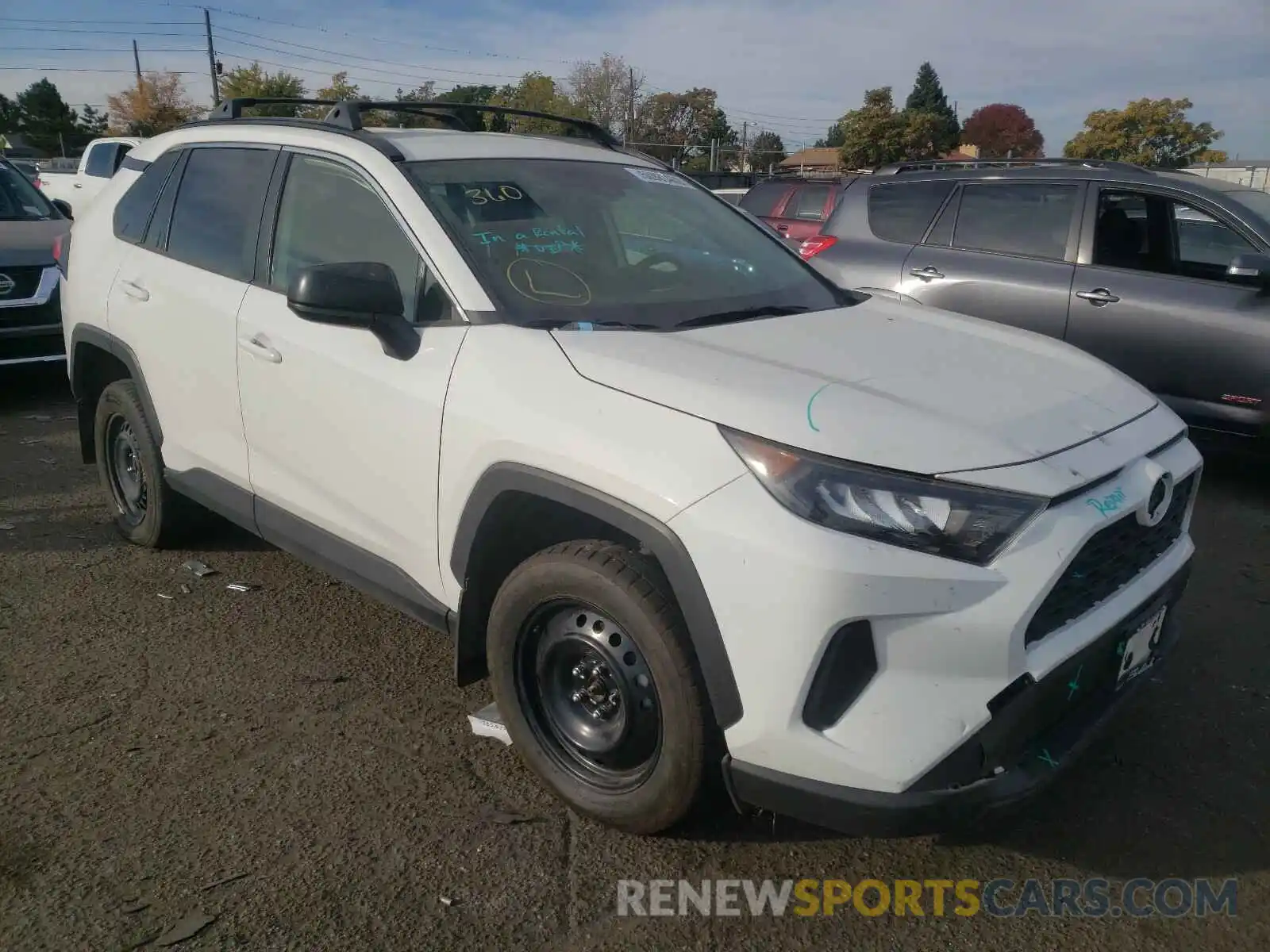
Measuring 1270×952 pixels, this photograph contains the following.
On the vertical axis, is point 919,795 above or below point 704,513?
below

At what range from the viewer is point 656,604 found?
2254 millimetres

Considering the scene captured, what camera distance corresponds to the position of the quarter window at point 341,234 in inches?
113

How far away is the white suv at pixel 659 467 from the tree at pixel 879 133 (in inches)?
2120

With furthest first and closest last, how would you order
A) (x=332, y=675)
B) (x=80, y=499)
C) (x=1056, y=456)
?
(x=80, y=499), (x=332, y=675), (x=1056, y=456)

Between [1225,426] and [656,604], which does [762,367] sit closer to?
[656,604]

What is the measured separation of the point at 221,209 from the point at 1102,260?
4.84 m

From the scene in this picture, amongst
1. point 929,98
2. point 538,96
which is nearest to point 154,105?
point 538,96

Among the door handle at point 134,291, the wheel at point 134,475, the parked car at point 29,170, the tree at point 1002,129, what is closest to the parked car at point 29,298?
the parked car at point 29,170

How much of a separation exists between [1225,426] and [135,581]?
537 centimetres

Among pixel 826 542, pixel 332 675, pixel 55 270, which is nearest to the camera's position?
pixel 826 542

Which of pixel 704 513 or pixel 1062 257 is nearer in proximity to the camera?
pixel 704 513

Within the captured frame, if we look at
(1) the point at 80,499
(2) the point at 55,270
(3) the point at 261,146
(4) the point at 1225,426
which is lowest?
(1) the point at 80,499

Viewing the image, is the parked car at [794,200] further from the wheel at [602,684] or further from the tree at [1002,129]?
the tree at [1002,129]

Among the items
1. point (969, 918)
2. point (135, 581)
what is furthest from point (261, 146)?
point (969, 918)
